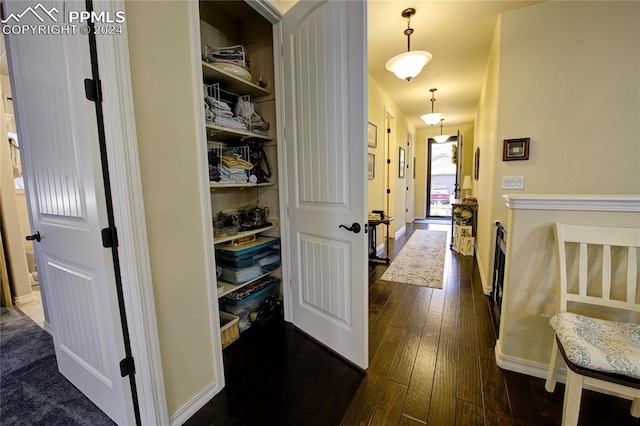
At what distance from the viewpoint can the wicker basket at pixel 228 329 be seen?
6.27ft

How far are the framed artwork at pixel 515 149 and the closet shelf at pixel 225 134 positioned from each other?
222 centimetres

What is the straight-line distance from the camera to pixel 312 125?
1.81 meters

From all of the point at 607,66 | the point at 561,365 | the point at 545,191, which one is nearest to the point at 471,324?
the point at 561,365

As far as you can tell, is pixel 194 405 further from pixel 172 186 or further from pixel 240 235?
pixel 172 186

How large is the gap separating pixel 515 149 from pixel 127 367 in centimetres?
327

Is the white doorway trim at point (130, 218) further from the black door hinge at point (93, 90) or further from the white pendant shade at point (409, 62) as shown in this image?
the white pendant shade at point (409, 62)

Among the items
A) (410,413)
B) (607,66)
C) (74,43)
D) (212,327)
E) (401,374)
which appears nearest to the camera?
(74,43)

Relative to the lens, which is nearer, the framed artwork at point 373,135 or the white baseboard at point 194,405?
the white baseboard at point 194,405

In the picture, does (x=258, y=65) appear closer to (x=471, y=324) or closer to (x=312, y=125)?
(x=312, y=125)

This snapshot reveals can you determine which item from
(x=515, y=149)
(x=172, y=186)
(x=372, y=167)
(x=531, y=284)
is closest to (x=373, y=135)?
(x=372, y=167)

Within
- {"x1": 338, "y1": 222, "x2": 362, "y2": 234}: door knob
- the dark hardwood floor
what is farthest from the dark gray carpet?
{"x1": 338, "y1": 222, "x2": 362, "y2": 234}: door knob

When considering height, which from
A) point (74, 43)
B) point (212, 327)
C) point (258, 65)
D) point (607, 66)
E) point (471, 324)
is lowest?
point (471, 324)

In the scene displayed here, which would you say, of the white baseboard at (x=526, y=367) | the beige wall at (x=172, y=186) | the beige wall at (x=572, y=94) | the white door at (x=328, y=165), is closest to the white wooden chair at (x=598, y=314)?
the white baseboard at (x=526, y=367)

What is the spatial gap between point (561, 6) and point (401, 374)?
10.4ft
